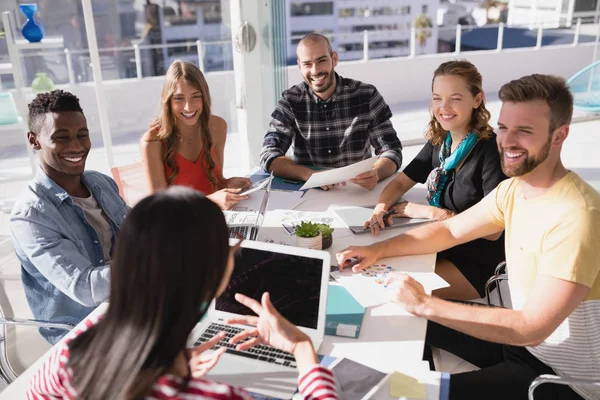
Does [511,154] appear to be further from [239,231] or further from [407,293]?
[239,231]

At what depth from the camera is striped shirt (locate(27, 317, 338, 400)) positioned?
0.79 m

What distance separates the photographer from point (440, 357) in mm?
1617

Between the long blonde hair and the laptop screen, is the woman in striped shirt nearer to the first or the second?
the laptop screen

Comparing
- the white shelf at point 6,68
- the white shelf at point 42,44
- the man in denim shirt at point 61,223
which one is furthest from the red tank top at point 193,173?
the white shelf at point 6,68

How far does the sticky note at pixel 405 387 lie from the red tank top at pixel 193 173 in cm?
158

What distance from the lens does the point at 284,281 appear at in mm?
1266

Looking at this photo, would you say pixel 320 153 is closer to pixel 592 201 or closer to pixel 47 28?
pixel 592 201

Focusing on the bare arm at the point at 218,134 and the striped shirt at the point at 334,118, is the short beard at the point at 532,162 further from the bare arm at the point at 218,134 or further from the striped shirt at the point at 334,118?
the bare arm at the point at 218,134

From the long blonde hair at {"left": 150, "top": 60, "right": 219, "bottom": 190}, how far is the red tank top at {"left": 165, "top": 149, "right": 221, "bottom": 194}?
0.02 metres

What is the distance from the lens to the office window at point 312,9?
18.8m

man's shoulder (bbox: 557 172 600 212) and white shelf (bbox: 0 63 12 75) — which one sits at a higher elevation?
white shelf (bbox: 0 63 12 75)

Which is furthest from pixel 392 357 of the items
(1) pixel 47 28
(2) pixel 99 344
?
(1) pixel 47 28

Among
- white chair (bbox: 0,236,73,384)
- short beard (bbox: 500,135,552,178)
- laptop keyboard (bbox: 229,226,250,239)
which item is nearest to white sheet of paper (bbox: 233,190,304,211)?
laptop keyboard (bbox: 229,226,250,239)

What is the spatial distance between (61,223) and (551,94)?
151 cm
